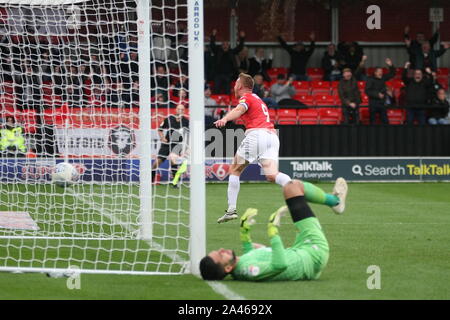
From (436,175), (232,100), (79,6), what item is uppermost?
(79,6)

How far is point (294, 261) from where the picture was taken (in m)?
7.82

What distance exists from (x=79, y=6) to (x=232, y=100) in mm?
13226

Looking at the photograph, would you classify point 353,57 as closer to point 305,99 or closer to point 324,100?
point 324,100

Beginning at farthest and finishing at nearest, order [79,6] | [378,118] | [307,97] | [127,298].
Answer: [307,97] → [378,118] → [79,6] → [127,298]

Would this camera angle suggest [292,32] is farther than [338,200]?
Yes

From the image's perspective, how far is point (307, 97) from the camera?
87.1 feet

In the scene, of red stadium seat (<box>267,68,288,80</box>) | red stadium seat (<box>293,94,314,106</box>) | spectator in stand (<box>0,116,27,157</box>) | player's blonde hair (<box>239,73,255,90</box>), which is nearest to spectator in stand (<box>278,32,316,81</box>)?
red stadium seat (<box>293,94,314,106</box>)

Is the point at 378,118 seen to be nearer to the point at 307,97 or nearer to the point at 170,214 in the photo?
the point at 307,97

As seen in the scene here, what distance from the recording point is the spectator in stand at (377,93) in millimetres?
24109

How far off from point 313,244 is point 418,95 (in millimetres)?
17474

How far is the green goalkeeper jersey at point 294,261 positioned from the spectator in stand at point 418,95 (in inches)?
662

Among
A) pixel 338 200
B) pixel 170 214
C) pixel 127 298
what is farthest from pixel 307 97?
pixel 127 298

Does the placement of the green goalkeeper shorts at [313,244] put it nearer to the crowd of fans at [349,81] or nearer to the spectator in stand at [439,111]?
the crowd of fans at [349,81]

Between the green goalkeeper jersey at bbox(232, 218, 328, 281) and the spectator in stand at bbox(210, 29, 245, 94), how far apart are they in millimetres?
17746
